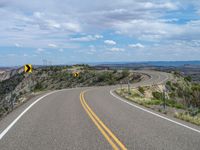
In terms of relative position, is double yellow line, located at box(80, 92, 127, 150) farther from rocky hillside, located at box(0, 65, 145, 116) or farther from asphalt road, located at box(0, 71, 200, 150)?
rocky hillside, located at box(0, 65, 145, 116)

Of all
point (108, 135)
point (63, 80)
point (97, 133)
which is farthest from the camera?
point (63, 80)

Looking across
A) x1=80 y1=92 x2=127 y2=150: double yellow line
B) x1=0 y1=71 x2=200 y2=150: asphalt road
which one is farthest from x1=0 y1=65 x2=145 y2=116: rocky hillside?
x1=80 y1=92 x2=127 y2=150: double yellow line

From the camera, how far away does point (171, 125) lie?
12.0 m

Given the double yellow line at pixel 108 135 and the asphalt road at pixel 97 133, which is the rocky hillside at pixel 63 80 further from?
the double yellow line at pixel 108 135

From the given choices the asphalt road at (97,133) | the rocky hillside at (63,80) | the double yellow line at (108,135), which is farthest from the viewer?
the rocky hillside at (63,80)

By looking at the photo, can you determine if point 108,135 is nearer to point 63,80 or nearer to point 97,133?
point 97,133

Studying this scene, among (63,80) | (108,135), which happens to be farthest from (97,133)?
(63,80)

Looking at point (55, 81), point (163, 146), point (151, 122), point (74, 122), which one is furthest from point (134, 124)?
point (55, 81)

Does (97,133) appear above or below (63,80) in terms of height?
above

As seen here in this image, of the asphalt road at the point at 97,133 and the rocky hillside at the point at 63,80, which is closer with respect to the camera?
the asphalt road at the point at 97,133

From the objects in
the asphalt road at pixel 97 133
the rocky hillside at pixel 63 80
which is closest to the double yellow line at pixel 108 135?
the asphalt road at pixel 97 133

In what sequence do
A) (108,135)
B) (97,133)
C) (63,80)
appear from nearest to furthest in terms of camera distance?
(108,135)
(97,133)
(63,80)

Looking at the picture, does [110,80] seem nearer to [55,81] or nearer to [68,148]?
[55,81]

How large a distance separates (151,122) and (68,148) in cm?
528
